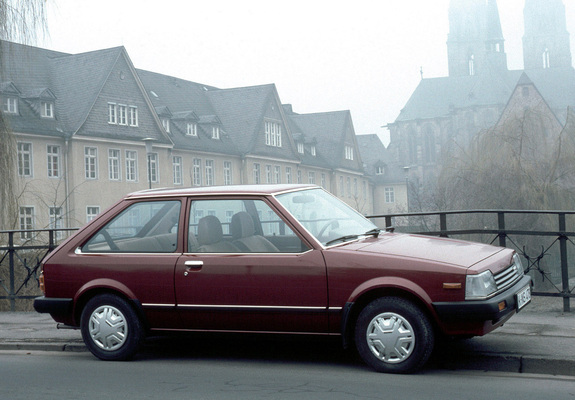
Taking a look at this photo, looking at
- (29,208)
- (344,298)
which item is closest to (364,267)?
(344,298)

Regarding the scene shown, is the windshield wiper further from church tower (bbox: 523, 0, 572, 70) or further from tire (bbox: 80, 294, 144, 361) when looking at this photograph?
church tower (bbox: 523, 0, 572, 70)

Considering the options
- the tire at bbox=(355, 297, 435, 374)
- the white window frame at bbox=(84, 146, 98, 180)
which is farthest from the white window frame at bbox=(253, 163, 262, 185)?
the tire at bbox=(355, 297, 435, 374)

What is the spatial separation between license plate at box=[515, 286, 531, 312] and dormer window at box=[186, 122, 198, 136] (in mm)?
52165

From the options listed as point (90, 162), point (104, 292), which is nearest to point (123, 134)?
point (90, 162)

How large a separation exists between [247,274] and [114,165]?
4437 centimetres

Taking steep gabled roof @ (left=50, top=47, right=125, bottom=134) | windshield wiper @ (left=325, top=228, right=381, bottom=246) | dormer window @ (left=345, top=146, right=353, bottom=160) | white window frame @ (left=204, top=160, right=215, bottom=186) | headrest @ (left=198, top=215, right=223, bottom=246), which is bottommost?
windshield wiper @ (left=325, top=228, right=381, bottom=246)

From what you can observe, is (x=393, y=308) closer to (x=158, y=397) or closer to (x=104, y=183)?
(x=158, y=397)

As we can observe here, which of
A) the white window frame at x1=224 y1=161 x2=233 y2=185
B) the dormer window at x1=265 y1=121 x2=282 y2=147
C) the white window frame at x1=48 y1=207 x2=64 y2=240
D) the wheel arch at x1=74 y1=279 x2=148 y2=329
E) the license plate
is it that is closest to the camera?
the license plate

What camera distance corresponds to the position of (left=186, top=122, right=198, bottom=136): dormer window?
2296 inches

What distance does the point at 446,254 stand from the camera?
654 centimetres

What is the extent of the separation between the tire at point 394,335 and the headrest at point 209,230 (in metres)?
1.54

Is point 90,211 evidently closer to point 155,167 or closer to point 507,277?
point 155,167

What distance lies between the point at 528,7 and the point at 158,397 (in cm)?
15019

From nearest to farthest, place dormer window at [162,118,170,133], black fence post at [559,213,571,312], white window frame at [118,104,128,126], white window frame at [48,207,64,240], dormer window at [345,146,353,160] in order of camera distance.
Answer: black fence post at [559,213,571,312] → white window frame at [48,207,64,240] → white window frame at [118,104,128,126] → dormer window at [162,118,170,133] → dormer window at [345,146,353,160]
